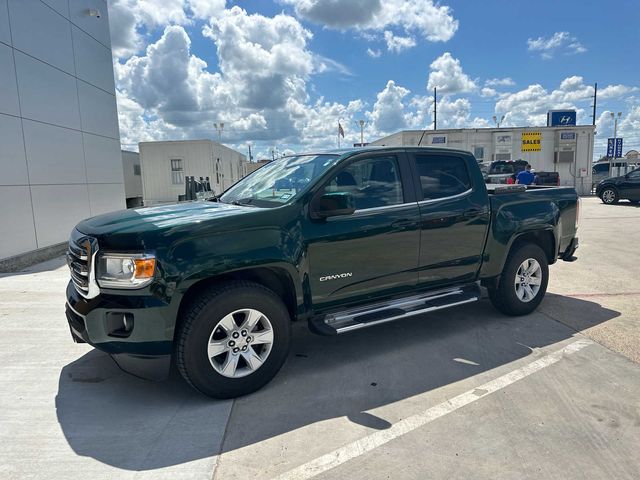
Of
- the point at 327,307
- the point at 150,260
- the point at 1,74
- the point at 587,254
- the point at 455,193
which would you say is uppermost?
the point at 1,74

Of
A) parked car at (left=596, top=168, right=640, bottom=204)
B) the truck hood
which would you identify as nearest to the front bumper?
the truck hood

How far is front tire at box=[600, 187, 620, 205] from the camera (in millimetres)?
20634

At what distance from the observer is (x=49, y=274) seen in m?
7.98

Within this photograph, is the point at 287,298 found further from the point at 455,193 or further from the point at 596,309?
the point at 596,309

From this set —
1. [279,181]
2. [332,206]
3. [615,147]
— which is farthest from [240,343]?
[615,147]

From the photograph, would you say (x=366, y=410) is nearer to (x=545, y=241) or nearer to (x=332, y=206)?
(x=332, y=206)

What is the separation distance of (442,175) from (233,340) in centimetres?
270

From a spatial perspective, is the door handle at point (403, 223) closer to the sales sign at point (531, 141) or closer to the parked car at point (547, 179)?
the parked car at point (547, 179)

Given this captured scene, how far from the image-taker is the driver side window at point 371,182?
13.2ft

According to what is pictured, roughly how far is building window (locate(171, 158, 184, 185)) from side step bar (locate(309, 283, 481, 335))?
969 inches

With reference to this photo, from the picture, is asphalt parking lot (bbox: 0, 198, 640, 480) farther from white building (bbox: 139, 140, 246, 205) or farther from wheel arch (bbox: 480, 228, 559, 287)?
white building (bbox: 139, 140, 246, 205)

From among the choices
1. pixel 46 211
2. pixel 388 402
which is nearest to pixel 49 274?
pixel 46 211

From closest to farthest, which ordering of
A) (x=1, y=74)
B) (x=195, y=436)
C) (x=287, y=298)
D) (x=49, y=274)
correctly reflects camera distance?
(x=195, y=436) → (x=287, y=298) → (x=49, y=274) → (x=1, y=74)

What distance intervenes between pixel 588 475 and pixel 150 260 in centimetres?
295
